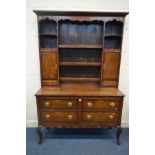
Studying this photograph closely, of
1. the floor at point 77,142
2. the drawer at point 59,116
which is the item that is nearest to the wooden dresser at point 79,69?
the drawer at point 59,116

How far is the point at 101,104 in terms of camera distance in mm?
2578

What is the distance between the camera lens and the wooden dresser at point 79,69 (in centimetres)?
258

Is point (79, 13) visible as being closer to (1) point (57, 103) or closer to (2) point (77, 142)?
(1) point (57, 103)

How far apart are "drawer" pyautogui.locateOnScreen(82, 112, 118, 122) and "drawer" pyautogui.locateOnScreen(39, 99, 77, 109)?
0.77 ft

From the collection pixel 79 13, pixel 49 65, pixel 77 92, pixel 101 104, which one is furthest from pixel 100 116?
pixel 79 13

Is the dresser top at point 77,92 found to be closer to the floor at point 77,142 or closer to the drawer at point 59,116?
the drawer at point 59,116

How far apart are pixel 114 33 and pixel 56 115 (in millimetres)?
1591

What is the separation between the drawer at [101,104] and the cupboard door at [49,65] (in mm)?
688

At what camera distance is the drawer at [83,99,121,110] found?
257 centimetres

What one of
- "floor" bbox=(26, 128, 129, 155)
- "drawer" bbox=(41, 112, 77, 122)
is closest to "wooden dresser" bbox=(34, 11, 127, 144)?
"drawer" bbox=(41, 112, 77, 122)

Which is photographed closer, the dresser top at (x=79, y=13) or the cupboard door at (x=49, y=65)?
the dresser top at (x=79, y=13)
